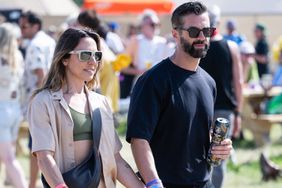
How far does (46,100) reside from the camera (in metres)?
4.06

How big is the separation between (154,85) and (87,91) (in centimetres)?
39

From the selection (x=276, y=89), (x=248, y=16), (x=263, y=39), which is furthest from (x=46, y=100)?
(x=248, y=16)

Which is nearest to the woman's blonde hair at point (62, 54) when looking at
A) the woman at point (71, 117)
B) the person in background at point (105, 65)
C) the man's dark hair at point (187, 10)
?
the woman at point (71, 117)

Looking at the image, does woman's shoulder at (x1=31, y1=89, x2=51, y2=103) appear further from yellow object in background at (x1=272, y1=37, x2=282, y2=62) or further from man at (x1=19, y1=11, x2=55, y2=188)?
yellow object in background at (x1=272, y1=37, x2=282, y2=62)

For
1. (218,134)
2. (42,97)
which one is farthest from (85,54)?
(218,134)

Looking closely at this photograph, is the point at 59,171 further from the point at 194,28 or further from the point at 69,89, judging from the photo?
the point at 194,28

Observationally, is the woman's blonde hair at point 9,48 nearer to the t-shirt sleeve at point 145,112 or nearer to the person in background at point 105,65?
the person in background at point 105,65

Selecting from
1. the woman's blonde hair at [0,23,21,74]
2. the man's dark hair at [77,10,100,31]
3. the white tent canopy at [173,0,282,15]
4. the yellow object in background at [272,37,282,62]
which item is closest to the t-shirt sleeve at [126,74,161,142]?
the man's dark hair at [77,10,100,31]

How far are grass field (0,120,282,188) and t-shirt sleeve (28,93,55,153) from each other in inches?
179

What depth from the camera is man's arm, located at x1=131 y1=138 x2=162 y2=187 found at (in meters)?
4.09

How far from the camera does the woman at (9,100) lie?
24.3 ft

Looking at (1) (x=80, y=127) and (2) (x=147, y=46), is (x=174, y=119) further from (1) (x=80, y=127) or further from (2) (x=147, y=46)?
(2) (x=147, y=46)

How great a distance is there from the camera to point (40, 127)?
159 inches

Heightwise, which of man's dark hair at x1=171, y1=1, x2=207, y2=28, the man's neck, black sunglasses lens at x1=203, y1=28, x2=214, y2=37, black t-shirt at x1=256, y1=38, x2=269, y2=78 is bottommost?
black t-shirt at x1=256, y1=38, x2=269, y2=78
